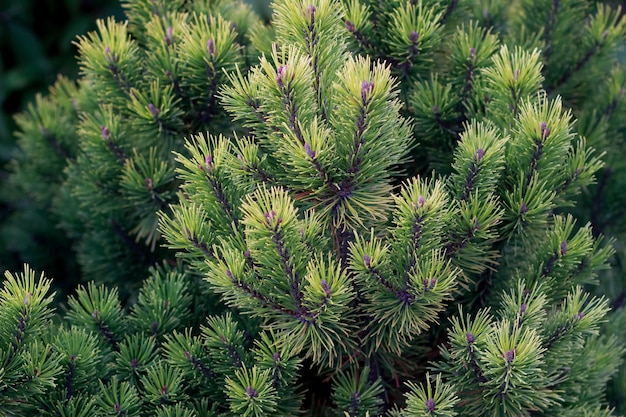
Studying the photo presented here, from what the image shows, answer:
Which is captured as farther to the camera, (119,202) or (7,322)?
(119,202)

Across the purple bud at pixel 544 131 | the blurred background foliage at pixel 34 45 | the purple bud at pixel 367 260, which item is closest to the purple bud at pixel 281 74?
the purple bud at pixel 367 260

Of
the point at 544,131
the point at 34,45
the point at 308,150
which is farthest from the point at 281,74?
the point at 34,45

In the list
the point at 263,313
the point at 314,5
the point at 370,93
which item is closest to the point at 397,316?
the point at 263,313

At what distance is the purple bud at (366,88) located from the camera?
2.69 feet

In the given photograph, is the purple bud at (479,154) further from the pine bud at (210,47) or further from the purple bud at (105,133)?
the purple bud at (105,133)

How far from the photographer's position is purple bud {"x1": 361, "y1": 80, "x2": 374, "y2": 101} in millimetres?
819

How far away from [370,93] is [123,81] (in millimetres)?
486

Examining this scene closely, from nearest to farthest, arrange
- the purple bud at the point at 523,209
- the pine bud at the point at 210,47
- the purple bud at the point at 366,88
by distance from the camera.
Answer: the purple bud at the point at 366,88
the purple bud at the point at 523,209
the pine bud at the point at 210,47

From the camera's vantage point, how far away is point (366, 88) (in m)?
0.82

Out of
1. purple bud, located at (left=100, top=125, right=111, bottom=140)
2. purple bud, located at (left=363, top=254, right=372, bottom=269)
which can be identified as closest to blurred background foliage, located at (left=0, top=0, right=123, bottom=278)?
purple bud, located at (left=100, top=125, right=111, bottom=140)

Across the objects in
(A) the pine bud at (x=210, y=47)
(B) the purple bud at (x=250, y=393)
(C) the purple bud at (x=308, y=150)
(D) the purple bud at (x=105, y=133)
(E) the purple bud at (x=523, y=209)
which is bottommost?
(B) the purple bud at (x=250, y=393)

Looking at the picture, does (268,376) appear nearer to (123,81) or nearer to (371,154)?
(371,154)

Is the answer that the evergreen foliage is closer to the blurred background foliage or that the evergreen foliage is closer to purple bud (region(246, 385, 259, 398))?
purple bud (region(246, 385, 259, 398))

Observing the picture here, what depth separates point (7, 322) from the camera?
0.89 meters
